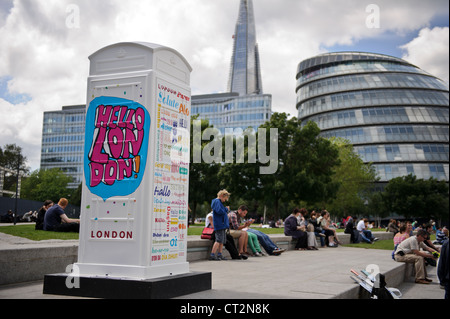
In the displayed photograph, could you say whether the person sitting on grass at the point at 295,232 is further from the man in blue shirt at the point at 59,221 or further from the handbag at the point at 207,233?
the man in blue shirt at the point at 59,221

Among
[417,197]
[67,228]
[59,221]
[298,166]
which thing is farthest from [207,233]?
[417,197]

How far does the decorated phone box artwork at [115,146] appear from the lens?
18.0ft

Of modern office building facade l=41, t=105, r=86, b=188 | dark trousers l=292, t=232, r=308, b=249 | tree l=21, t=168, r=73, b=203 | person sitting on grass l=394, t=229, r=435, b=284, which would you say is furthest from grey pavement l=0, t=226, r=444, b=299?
modern office building facade l=41, t=105, r=86, b=188

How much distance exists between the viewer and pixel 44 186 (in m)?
89.4

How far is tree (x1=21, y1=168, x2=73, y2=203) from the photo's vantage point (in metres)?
89.6

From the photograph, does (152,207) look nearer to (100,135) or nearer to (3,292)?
(100,135)

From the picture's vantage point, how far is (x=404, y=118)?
79000 mm

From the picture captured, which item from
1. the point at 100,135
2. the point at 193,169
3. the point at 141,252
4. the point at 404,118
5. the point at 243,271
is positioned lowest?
the point at 243,271

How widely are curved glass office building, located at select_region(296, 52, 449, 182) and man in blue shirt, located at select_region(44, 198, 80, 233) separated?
75.3 metres

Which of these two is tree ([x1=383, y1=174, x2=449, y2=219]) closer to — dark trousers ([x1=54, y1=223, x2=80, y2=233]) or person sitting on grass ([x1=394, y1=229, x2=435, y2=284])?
person sitting on grass ([x1=394, y1=229, x2=435, y2=284])

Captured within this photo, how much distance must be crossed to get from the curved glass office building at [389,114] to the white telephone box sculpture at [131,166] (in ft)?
259

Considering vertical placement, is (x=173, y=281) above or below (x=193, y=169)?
below
